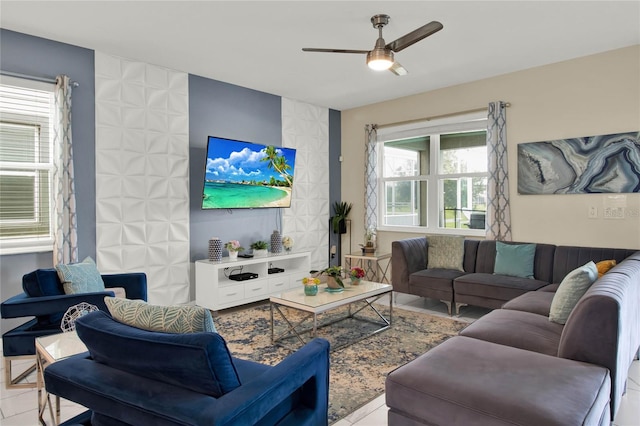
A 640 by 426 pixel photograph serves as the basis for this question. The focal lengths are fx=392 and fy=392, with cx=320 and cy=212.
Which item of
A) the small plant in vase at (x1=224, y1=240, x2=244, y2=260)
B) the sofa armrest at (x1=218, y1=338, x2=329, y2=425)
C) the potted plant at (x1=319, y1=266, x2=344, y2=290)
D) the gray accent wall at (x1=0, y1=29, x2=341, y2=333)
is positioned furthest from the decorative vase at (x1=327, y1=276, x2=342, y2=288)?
→ the gray accent wall at (x1=0, y1=29, x2=341, y2=333)

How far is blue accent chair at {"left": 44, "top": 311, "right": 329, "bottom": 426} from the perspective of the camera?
1314mm

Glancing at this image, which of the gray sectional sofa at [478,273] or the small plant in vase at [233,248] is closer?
the gray sectional sofa at [478,273]

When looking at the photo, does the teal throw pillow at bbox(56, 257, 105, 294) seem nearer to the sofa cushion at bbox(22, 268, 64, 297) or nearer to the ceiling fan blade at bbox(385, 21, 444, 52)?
the sofa cushion at bbox(22, 268, 64, 297)

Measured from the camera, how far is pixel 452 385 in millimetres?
1785

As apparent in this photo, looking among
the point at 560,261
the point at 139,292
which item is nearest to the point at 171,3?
the point at 139,292

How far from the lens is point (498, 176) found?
16.1 ft

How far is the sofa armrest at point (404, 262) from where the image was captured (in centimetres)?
482

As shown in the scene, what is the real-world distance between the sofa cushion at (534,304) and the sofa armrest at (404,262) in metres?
1.56

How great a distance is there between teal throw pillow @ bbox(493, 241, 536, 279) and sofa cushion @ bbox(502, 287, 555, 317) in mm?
807

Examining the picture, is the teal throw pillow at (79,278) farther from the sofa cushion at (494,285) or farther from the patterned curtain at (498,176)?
the patterned curtain at (498,176)

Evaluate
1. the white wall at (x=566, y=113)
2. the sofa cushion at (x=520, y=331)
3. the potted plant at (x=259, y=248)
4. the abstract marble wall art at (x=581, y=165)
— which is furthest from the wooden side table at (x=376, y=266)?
the sofa cushion at (x=520, y=331)

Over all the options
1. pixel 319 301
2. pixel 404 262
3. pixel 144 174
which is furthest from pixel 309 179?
pixel 319 301

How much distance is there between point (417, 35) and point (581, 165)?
273 cm

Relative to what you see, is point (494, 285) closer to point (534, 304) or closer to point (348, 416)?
point (534, 304)
